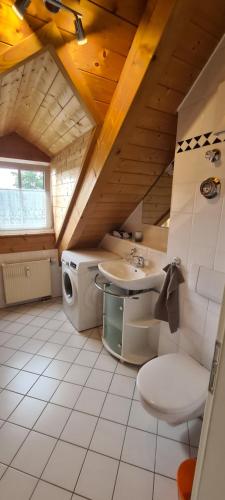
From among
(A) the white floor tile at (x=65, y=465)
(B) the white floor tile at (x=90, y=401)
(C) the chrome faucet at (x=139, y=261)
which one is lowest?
(A) the white floor tile at (x=65, y=465)

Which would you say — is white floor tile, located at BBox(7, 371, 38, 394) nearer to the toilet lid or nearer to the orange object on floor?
the toilet lid

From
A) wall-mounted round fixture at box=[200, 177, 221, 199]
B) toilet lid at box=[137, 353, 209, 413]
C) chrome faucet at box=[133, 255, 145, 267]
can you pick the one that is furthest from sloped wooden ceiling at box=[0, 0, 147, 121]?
toilet lid at box=[137, 353, 209, 413]

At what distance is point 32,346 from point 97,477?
1.28 m

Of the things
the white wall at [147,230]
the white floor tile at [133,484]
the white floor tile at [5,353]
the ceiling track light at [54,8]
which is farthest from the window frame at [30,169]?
the white floor tile at [133,484]

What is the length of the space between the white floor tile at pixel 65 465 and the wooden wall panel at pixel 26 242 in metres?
2.11

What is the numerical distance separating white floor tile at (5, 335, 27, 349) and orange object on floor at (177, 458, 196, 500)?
169 centimetres

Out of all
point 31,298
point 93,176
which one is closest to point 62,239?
point 31,298

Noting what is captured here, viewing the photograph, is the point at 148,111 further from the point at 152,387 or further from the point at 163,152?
the point at 152,387

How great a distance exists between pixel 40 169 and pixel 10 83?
1.50 metres

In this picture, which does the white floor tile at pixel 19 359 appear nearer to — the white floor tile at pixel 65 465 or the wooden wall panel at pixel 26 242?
the white floor tile at pixel 65 465

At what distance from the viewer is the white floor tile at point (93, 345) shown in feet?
7.34

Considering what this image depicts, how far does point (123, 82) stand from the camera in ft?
4.53

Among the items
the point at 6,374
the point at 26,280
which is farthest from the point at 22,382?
the point at 26,280

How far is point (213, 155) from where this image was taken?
49.6 inches
